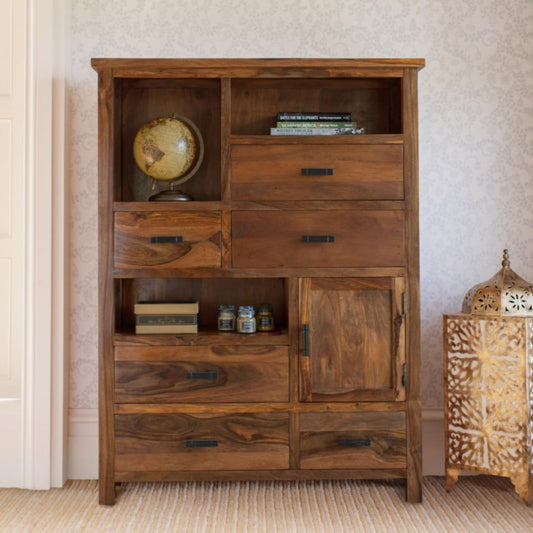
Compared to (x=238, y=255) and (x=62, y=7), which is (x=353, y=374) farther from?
(x=62, y=7)

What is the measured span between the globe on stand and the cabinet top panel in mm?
188

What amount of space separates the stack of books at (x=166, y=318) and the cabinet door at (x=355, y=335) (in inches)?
16.4

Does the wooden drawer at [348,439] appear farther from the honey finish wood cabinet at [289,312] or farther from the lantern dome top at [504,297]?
the lantern dome top at [504,297]

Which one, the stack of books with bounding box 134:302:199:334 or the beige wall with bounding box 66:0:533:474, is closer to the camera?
the stack of books with bounding box 134:302:199:334

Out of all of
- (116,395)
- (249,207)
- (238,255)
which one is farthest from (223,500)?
(249,207)

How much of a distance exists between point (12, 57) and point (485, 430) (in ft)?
7.75

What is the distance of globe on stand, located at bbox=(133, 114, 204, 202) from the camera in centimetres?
199

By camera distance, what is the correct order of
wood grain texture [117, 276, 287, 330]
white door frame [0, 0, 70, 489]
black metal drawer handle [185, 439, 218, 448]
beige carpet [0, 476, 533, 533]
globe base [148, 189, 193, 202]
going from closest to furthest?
beige carpet [0, 476, 533, 533] → black metal drawer handle [185, 439, 218, 448] → globe base [148, 189, 193, 202] → white door frame [0, 0, 70, 489] → wood grain texture [117, 276, 287, 330]

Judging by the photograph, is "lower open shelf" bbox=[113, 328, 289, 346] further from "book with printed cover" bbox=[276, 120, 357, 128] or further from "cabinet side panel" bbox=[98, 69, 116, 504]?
"book with printed cover" bbox=[276, 120, 357, 128]

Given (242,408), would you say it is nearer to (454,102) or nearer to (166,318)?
(166,318)

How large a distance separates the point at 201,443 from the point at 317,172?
1.05m

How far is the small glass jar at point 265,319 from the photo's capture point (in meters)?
2.06

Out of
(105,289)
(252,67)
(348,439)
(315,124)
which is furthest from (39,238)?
(348,439)

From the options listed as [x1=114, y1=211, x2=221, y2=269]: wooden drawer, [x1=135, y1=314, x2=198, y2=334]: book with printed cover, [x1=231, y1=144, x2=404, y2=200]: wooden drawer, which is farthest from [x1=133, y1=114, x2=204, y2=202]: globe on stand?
[x1=135, y1=314, x2=198, y2=334]: book with printed cover
